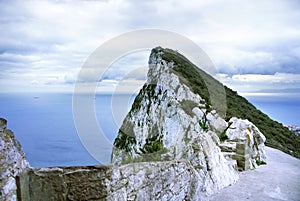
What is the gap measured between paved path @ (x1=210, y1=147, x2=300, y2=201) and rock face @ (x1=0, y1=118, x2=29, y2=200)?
12.4 ft

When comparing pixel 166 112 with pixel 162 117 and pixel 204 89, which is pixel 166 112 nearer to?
pixel 162 117

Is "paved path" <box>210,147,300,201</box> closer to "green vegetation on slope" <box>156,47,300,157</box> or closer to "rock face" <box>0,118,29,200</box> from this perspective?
"rock face" <box>0,118,29,200</box>

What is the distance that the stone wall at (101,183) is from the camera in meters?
2.09

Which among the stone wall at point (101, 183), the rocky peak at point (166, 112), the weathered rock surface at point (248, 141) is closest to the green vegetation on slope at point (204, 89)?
the rocky peak at point (166, 112)

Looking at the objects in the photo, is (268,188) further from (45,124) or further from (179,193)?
(45,124)

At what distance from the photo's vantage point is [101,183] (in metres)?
→ 2.29

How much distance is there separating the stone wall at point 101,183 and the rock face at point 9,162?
62 millimetres

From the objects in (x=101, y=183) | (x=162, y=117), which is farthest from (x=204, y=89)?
(x=101, y=183)

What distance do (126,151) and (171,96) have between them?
528 cm

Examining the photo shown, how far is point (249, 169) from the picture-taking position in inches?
279

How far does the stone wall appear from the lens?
2.09m

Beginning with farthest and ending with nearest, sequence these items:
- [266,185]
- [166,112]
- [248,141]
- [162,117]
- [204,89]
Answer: [204,89] < [162,117] < [166,112] < [248,141] < [266,185]

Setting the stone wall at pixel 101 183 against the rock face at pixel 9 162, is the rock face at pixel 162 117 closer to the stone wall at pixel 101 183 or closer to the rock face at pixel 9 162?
the stone wall at pixel 101 183

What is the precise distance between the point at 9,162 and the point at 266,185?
5349mm
